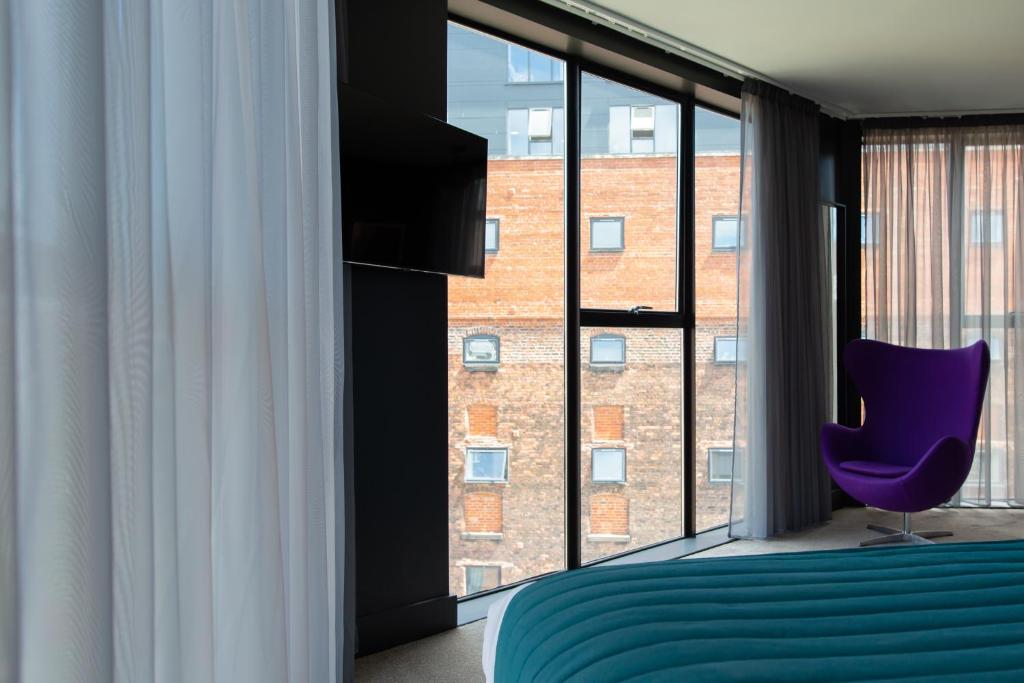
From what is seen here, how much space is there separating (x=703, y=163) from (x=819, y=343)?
1.35 m

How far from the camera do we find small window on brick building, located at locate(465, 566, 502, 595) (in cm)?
353

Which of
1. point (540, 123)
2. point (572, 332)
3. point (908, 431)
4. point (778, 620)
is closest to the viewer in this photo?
point (778, 620)

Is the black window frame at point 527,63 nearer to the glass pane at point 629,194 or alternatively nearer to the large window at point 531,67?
the large window at point 531,67

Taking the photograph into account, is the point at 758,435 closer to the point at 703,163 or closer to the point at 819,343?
the point at 819,343

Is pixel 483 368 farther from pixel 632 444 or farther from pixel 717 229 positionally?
pixel 717 229

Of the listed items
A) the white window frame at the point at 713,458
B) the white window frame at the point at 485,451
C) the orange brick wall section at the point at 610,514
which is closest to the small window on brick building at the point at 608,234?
the white window frame at the point at 485,451

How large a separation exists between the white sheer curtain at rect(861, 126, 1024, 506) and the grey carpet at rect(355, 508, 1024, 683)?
0.45m

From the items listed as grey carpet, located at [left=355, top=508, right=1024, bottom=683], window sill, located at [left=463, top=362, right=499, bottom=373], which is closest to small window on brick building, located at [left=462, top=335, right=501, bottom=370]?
window sill, located at [left=463, top=362, right=499, bottom=373]

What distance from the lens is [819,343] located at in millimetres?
5012

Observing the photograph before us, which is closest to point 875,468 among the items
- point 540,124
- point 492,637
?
A: point 540,124

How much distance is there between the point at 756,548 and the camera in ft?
14.5

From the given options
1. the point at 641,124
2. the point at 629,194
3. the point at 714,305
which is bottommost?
the point at 714,305

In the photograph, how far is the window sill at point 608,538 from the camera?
13.3ft

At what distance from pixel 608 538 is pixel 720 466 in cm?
103
